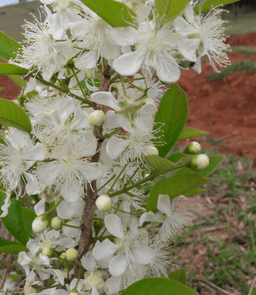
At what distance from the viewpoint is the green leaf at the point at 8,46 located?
25.4 inches

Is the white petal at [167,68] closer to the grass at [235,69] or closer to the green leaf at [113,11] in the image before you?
the green leaf at [113,11]

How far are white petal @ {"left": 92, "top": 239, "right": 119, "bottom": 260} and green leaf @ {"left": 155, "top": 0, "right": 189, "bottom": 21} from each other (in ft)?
1.45

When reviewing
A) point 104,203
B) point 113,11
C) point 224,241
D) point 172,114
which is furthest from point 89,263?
point 224,241

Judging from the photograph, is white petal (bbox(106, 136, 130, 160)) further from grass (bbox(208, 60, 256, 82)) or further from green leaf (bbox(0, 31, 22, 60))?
grass (bbox(208, 60, 256, 82))

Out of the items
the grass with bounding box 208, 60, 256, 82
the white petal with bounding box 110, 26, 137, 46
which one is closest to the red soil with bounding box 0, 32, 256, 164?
the grass with bounding box 208, 60, 256, 82

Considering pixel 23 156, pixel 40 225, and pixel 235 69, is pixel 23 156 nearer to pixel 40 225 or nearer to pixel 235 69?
pixel 40 225

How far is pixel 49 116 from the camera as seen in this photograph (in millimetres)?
526

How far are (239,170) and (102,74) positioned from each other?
2.26m

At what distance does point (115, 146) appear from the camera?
55 centimetres

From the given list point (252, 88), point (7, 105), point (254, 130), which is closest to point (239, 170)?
point (254, 130)

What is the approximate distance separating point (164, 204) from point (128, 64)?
0.29 metres

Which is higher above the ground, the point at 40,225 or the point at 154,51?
the point at 154,51

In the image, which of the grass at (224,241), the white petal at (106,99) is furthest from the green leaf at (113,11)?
the grass at (224,241)

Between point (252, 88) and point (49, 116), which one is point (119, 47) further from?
point (252, 88)
